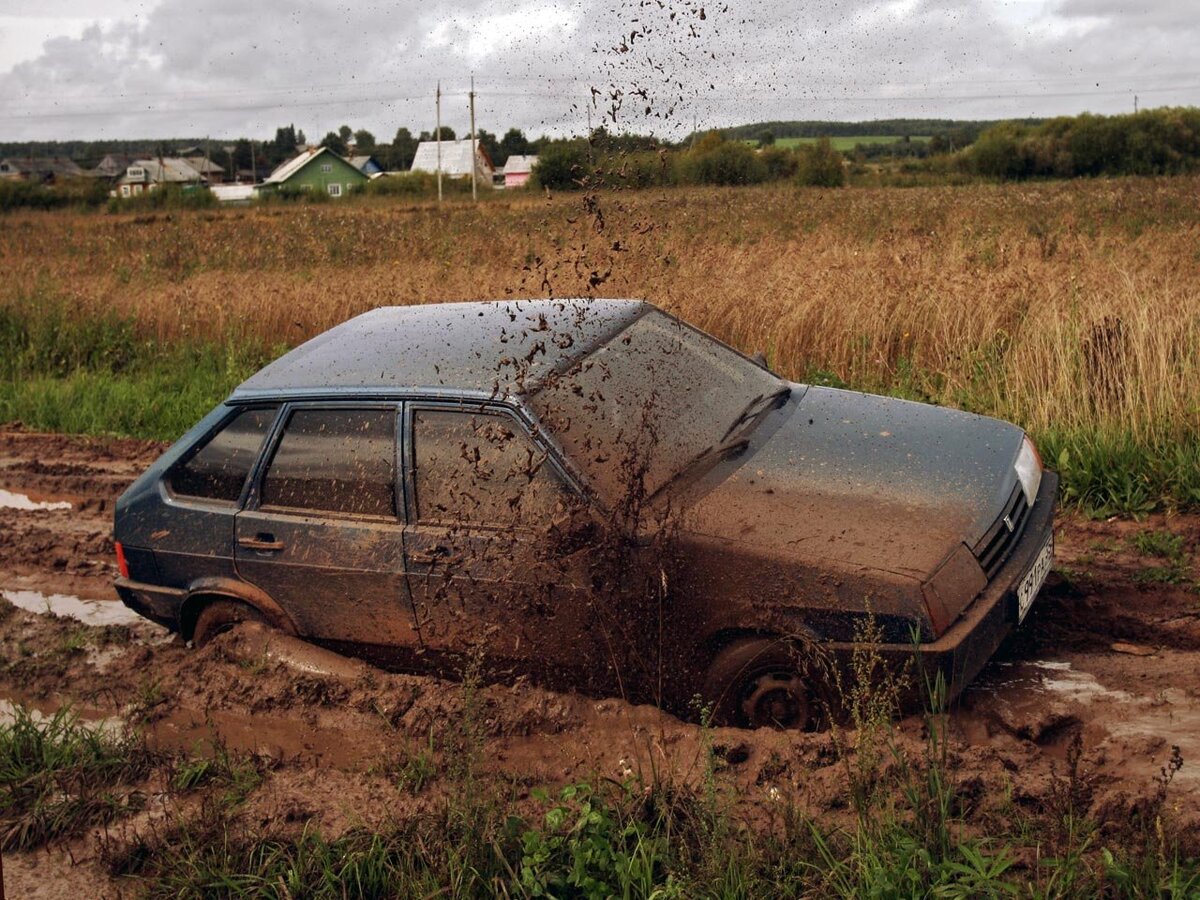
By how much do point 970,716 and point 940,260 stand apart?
7419 mm

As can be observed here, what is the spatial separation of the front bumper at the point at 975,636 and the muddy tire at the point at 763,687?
0.76ft

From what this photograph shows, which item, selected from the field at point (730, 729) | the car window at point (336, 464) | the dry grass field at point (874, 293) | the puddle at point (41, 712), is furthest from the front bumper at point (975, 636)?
the puddle at point (41, 712)

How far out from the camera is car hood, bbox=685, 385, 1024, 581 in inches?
163

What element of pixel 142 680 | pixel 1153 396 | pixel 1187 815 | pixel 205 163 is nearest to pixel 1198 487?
pixel 1153 396

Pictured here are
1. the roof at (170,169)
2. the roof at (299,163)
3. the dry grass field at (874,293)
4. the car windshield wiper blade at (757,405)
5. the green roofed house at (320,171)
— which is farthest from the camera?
the roof at (170,169)

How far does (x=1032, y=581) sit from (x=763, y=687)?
1.20m

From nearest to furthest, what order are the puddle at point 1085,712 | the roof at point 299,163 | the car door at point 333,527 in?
the puddle at point 1085,712 < the car door at point 333,527 < the roof at point 299,163

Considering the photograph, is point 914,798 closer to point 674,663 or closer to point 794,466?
point 674,663

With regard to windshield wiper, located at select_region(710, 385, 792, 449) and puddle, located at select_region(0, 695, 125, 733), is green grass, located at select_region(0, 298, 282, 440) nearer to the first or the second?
puddle, located at select_region(0, 695, 125, 733)

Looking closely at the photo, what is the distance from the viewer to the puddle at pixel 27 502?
28.9 feet

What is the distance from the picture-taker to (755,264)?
11398mm

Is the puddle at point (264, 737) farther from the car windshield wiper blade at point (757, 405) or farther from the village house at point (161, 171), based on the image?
the village house at point (161, 171)

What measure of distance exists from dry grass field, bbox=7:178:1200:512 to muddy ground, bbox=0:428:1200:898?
3.68 ft

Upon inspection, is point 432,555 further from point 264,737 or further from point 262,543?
point 264,737
